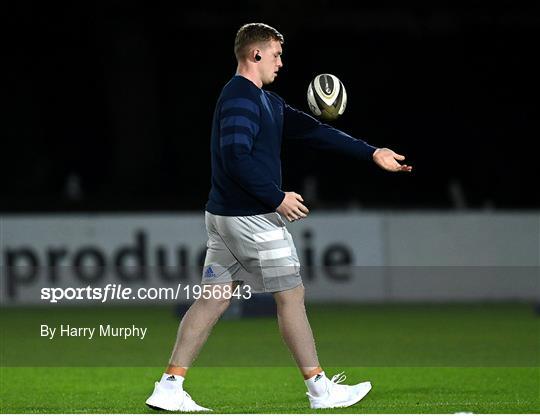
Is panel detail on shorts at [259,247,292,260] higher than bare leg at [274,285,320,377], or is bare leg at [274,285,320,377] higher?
panel detail on shorts at [259,247,292,260]

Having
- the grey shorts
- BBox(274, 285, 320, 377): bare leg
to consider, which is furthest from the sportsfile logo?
BBox(274, 285, 320, 377): bare leg

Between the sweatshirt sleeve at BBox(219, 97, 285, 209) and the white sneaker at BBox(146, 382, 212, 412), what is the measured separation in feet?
3.92

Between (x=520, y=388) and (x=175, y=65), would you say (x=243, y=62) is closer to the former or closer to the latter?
(x=520, y=388)

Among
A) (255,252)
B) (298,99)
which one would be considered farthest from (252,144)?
(298,99)

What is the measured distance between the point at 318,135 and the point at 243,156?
30.7 inches

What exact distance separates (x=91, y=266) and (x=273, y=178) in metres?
11.2

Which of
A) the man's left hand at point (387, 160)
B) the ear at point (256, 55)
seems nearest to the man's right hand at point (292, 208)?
the man's left hand at point (387, 160)

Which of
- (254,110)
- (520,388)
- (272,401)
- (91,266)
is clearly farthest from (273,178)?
(91,266)

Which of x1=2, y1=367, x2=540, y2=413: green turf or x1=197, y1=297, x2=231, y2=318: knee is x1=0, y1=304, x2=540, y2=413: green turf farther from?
x1=197, y1=297, x2=231, y2=318: knee

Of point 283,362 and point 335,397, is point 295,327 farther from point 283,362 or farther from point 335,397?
point 283,362

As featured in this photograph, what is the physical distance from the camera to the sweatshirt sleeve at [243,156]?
849 cm

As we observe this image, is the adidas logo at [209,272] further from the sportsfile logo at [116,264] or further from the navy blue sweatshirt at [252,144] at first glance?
the sportsfile logo at [116,264]

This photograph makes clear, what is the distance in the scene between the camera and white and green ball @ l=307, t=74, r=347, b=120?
30.6 feet

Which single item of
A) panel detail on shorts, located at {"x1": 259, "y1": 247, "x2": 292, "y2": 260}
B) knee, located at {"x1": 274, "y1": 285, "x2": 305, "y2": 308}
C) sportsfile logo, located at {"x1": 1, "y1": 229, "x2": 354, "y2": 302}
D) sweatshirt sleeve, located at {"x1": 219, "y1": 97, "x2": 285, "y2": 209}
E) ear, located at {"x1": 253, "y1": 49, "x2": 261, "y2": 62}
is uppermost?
sportsfile logo, located at {"x1": 1, "y1": 229, "x2": 354, "y2": 302}
